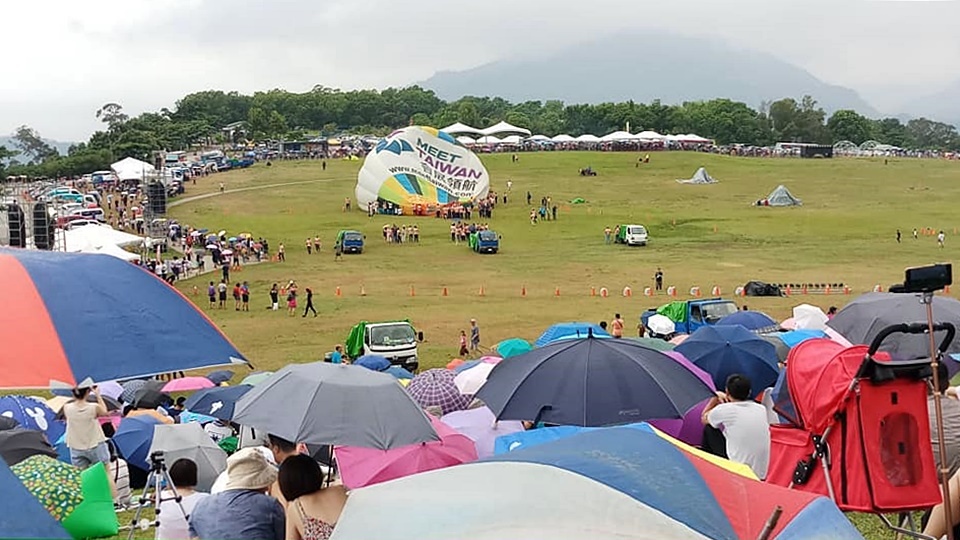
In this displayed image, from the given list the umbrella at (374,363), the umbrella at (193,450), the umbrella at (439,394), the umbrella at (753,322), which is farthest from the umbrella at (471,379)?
the umbrella at (753,322)

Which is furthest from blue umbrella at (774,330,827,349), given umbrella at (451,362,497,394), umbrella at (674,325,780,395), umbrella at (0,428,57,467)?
umbrella at (0,428,57,467)

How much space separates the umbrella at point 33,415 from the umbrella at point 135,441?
1.31 m

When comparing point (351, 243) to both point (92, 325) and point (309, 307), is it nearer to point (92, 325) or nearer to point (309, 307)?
point (309, 307)

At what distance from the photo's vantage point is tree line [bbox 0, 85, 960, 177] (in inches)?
4766

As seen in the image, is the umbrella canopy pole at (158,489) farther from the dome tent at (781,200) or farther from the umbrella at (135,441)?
the dome tent at (781,200)

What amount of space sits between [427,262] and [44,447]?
1184 inches

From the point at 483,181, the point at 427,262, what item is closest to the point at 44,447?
the point at 427,262

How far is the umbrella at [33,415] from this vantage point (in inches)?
437

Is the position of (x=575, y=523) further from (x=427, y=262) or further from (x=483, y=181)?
(x=483, y=181)

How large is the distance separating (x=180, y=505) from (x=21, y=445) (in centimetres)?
284

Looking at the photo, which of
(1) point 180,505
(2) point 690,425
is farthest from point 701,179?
(1) point 180,505

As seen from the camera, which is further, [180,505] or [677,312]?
[677,312]

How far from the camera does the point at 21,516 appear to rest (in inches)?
101

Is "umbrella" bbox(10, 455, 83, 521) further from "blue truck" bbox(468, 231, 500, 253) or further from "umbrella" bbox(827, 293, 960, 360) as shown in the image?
"blue truck" bbox(468, 231, 500, 253)
